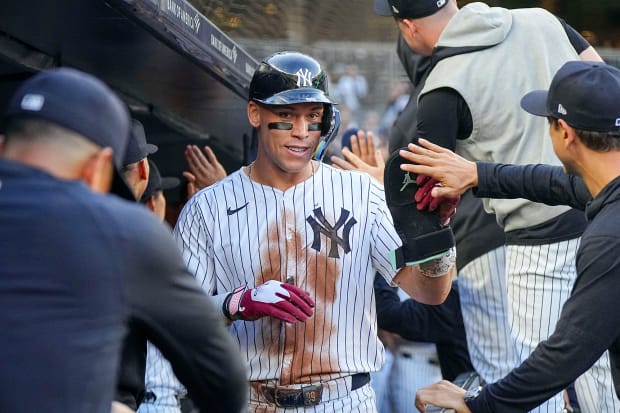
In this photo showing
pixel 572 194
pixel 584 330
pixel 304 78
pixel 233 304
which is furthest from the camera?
pixel 304 78

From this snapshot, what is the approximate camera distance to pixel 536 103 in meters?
4.10

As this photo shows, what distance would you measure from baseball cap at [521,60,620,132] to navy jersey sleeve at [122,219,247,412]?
172 cm

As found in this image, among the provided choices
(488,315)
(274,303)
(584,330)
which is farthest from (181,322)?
(488,315)

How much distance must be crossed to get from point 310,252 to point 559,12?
388 inches

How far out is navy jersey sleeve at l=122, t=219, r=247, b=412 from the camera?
7.32 feet

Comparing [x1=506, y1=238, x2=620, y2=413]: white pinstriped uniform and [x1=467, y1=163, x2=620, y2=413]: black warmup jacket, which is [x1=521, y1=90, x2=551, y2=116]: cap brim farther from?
[x1=506, y1=238, x2=620, y2=413]: white pinstriped uniform

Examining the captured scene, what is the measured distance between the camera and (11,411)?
2.15 metres

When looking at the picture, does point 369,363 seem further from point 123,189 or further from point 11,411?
point 11,411

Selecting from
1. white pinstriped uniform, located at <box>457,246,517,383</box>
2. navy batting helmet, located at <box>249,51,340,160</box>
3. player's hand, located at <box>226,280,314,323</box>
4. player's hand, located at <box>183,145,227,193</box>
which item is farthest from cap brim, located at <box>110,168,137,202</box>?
player's hand, located at <box>183,145,227,193</box>

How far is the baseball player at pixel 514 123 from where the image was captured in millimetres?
4758

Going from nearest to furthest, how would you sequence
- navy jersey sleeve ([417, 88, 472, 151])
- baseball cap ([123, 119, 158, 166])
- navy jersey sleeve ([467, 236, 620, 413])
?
1. navy jersey sleeve ([467, 236, 620, 413])
2. baseball cap ([123, 119, 158, 166])
3. navy jersey sleeve ([417, 88, 472, 151])

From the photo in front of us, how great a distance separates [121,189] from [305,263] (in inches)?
56.9

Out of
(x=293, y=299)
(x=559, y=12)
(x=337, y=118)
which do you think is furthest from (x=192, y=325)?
(x=559, y=12)

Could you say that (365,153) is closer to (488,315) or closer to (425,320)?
(425,320)
